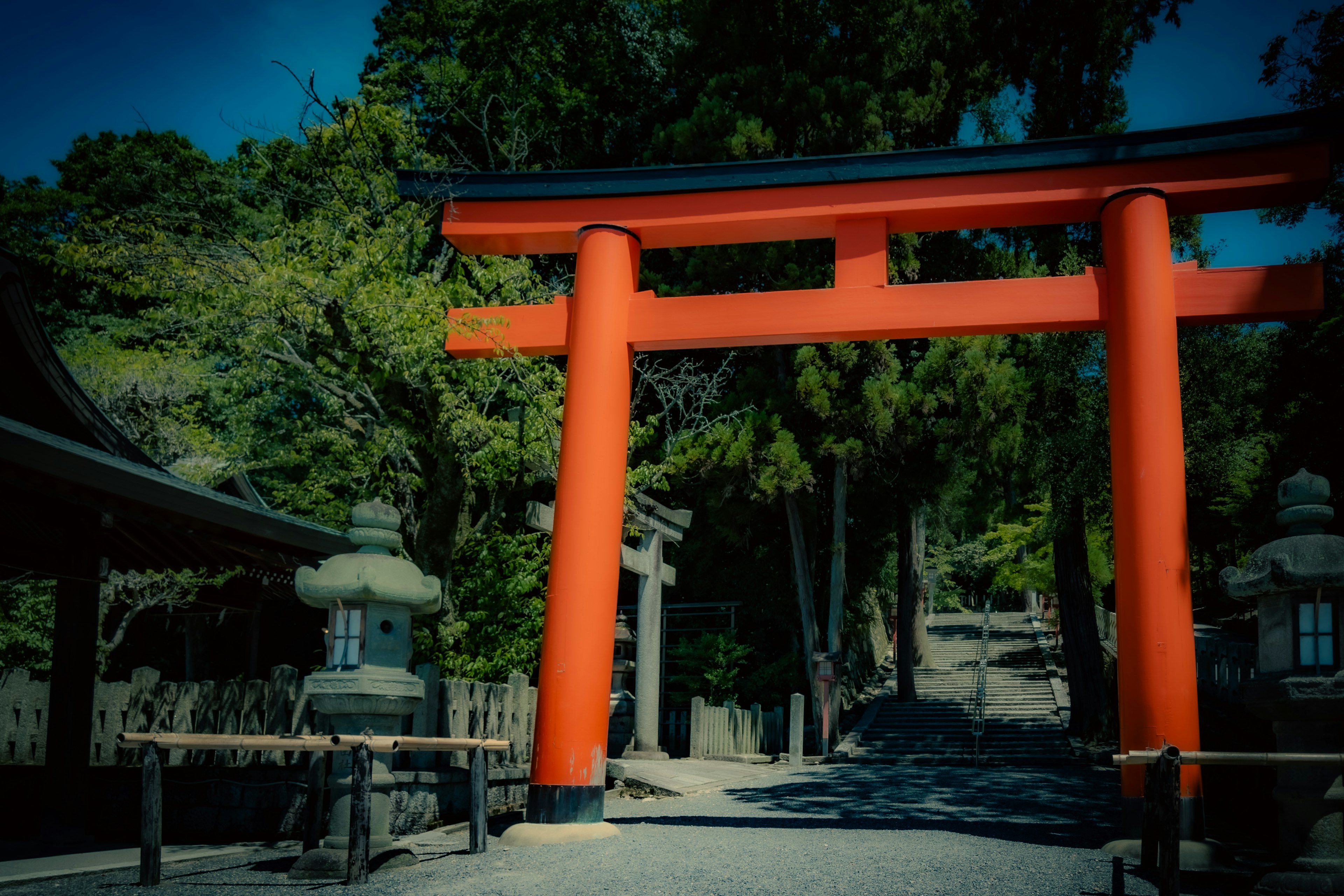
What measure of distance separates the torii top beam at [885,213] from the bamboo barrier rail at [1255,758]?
11.0 feet

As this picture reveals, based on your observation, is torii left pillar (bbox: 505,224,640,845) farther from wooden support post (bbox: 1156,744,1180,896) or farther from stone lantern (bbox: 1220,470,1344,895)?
stone lantern (bbox: 1220,470,1344,895)

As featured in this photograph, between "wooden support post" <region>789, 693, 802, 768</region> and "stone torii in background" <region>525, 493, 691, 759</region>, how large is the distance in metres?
1.98

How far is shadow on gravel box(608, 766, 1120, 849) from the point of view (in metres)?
7.32

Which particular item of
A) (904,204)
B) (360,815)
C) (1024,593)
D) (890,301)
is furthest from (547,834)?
(1024,593)

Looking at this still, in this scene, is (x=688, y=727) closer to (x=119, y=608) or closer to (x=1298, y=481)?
(x=119, y=608)

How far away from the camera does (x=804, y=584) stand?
16.8 m

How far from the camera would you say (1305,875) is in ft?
14.8

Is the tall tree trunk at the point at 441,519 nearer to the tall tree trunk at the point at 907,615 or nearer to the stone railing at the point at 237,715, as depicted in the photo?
the stone railing at the point at 237,715

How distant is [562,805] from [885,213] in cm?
478

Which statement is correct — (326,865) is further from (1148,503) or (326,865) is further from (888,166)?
(888,166)

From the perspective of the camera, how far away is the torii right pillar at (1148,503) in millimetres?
6074

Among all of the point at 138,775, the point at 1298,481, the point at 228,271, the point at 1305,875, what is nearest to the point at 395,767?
the point at 138,775

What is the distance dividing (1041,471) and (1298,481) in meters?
8.44

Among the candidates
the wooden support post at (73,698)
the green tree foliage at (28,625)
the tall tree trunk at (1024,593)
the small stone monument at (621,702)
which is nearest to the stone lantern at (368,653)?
the wooden support post at (73,698)
